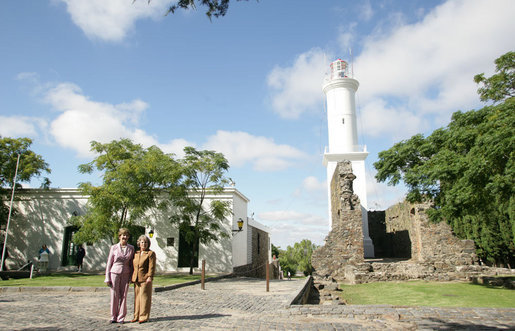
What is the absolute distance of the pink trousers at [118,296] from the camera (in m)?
5.51

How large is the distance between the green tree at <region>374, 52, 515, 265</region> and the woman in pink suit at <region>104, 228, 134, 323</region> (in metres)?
8.40

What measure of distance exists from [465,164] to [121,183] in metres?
12.1

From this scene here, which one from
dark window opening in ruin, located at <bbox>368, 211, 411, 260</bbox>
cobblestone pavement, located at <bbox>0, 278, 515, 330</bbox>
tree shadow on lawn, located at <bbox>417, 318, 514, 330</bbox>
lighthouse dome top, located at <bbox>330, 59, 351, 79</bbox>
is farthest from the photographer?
lighthouse dome top, located at <bbox>330, 59, 351, 79</bbox>

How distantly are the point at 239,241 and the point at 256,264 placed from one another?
4.17 meters

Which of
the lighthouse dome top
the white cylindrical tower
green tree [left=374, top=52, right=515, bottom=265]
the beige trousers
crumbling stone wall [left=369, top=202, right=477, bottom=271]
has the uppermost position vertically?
the lighthouse dome top

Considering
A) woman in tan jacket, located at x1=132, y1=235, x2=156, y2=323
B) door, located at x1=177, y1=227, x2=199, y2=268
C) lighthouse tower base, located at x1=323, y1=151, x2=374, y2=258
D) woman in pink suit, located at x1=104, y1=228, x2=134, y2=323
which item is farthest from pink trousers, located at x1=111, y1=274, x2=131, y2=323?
lighthouse tower base, located at x1=323, y1=151, x2=374, y2=258

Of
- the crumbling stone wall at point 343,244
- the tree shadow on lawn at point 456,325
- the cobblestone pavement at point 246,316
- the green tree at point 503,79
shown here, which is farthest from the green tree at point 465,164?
the tree shadow on lawn at point 456,325

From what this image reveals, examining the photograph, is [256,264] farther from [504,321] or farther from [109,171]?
[504,321]

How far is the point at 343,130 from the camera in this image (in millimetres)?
26453

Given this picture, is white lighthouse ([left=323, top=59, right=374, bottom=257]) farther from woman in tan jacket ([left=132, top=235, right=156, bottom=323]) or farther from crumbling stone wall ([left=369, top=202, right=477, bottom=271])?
woman in tan jacket ([left=132, top=235, right=156, bottom=323])

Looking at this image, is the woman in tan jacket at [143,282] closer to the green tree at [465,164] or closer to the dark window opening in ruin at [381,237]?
the green tree at [465,164]

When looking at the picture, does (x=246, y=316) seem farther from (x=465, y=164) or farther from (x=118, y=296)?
(x=465, y=164)

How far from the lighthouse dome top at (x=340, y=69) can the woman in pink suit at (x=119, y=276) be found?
26307 mm

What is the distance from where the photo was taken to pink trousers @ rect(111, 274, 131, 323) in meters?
5.51
